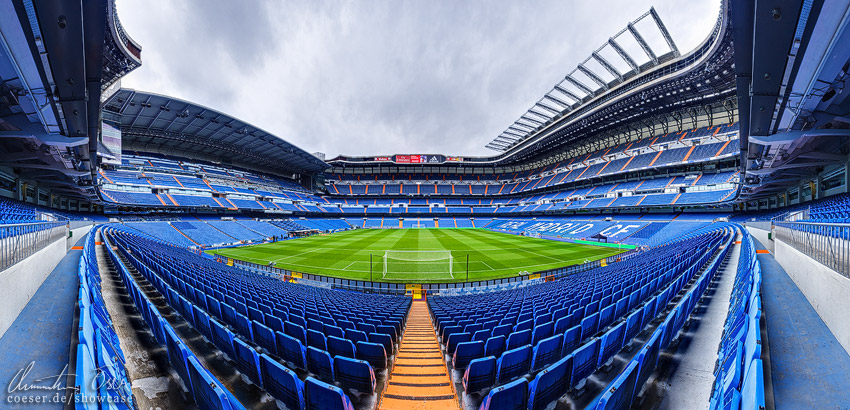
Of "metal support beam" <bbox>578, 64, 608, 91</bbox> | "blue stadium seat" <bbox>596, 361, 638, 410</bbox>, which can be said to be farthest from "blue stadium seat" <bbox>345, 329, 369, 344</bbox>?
"metal support beam" <bbox>578, 64, 608, 91</bbox>

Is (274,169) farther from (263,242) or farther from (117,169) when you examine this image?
(263,242)

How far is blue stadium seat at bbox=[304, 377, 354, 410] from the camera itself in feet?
9.95

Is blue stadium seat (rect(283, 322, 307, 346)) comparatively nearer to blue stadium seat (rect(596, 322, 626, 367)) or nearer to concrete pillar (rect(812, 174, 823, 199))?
blue stadium seat (rect(596, 322, 626, 367))

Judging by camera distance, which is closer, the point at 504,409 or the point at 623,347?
the point at 504,409

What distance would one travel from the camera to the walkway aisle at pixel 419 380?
419 cm

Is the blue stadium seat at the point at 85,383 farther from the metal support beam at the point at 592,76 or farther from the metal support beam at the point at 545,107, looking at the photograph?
the metal support beam at the point at 545,107

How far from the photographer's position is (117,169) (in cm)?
4122

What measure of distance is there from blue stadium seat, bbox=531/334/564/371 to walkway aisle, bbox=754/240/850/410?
233 cm

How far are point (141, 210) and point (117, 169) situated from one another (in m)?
6.80

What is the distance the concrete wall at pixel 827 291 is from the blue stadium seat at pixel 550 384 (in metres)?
3.29

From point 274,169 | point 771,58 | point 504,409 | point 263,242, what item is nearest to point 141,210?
point 263,242

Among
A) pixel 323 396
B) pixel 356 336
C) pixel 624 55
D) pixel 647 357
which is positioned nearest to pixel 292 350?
pixel 356 336

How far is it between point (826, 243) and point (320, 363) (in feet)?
29.7

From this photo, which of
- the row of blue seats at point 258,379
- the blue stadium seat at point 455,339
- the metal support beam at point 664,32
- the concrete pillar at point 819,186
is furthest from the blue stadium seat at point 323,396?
the metal support beam at point 664,32
